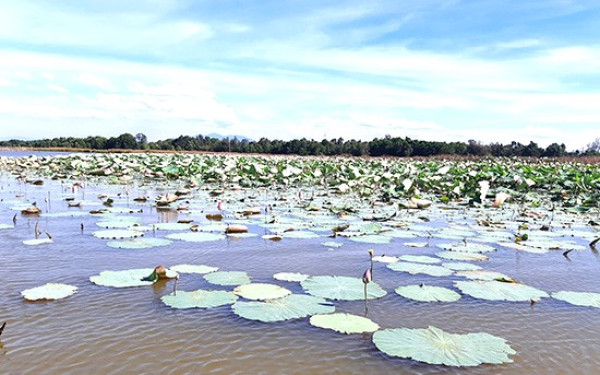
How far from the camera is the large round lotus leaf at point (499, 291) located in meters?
3.14

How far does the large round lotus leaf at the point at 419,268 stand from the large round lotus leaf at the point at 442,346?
1272 millimetres

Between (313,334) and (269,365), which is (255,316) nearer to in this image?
(313,334)

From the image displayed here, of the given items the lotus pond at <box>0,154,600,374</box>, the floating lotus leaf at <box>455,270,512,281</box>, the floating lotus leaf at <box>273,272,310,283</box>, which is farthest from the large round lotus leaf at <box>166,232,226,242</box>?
the floating lotus leaf at <box>455,270,512,281</box>

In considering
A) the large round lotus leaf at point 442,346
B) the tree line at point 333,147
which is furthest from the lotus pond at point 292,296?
the tree line at point 333,147

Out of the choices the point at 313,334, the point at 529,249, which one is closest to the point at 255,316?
the point at 313,334

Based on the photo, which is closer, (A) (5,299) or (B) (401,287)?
(A) (5,299)

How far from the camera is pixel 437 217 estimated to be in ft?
24.2

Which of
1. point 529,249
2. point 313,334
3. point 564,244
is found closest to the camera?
point 313,334

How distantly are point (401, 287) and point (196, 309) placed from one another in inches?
54.4

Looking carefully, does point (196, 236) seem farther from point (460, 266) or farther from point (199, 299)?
point (460, 266)

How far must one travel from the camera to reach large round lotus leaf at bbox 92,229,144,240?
188 inches

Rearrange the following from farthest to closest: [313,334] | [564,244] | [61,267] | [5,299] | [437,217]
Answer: [437,217] → [564,244] → [61,267] → [5,299] → [313,334]

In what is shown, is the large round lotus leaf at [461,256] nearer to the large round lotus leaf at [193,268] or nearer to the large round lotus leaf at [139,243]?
the large round lotus leaf at [193,268]

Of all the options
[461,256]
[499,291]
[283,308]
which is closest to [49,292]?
[283,308]
